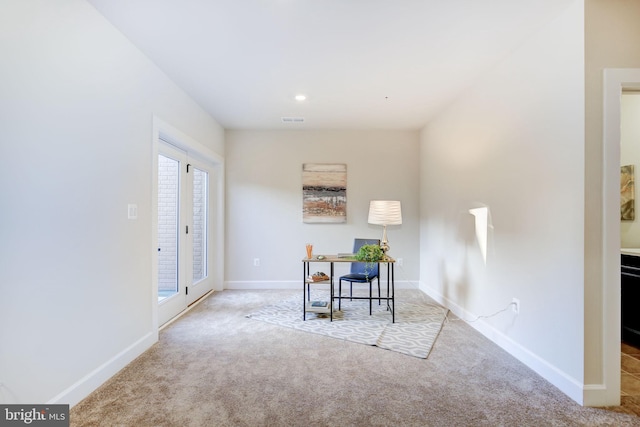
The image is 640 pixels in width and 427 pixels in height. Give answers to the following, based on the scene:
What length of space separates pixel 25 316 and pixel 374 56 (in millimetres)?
3063

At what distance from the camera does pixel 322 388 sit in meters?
2.18

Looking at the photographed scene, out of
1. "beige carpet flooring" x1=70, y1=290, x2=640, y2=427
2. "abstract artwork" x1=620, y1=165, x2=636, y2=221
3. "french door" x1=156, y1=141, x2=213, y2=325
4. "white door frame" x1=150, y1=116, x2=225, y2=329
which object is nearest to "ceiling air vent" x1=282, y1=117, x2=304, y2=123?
"white door frame" x1=150, y1=116, x2=225, y2=329

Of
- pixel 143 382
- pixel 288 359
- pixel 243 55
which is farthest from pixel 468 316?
pixel 243 55

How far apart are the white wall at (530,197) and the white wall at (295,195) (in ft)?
4.69

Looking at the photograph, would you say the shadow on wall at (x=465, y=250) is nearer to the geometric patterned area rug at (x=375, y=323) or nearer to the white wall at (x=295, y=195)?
the geometric patterned area rug at (x=375, y=323)

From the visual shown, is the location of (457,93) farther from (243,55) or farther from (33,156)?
(33,156)

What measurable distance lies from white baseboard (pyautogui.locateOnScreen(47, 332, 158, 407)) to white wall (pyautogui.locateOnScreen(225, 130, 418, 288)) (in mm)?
2368

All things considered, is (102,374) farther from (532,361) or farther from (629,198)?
(629,198)

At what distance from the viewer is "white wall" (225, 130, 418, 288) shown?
5.13 m

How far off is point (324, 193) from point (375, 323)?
235 cm

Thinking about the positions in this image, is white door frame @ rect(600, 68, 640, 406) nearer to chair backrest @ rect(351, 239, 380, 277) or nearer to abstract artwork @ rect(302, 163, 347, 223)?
chair backrest @ rect(351, 239, 380, 277)

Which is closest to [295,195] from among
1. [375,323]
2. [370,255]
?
[370,255]

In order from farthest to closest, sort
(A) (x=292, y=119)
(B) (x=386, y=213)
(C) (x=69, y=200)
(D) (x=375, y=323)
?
(A) (x=292, y=119) < (B) (x=386, y=213) < (D) (x=375, y=323) < (C) (x=69, y=200)

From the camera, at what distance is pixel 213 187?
16.2 ft
